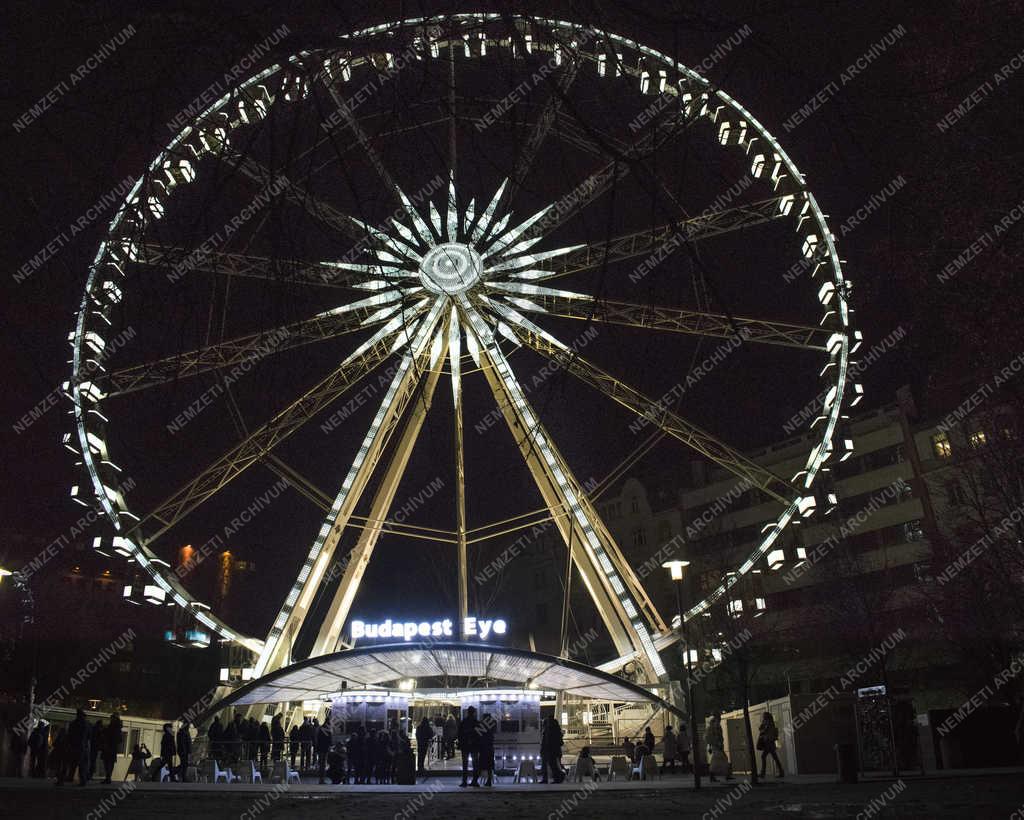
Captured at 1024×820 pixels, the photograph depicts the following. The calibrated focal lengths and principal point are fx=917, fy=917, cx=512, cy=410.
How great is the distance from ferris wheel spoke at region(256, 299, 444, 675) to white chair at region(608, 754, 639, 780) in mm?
7891

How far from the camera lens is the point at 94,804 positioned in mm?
12445

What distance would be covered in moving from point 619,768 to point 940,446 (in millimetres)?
34573

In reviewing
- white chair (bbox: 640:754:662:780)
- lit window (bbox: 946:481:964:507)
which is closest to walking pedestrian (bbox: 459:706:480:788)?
white chair (bbox: 640:754:662:780)

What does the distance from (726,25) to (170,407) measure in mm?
3593

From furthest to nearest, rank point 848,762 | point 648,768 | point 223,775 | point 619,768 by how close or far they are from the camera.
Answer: point 619,768
point 648,768
point 223,775
point 848,762

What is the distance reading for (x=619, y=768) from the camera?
75.1 ft

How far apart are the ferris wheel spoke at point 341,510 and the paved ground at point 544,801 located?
20.3 ft

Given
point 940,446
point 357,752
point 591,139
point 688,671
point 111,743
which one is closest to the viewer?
point 591,139

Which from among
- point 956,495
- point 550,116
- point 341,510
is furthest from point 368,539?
point 956,495

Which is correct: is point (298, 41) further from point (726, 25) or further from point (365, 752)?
point (365, 752)

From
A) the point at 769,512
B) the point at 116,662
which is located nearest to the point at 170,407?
the point at 769,512

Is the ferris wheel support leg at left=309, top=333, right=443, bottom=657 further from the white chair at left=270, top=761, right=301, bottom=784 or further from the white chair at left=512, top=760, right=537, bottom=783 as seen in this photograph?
the white chair at left=512, top=760, right=537, bottom=783

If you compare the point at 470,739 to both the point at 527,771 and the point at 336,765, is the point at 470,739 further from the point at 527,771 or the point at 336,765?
the point at 336,765

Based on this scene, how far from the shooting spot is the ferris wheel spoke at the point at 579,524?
23.1 meters
